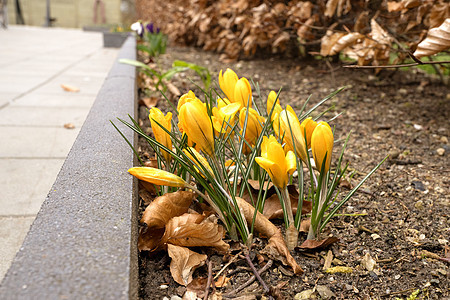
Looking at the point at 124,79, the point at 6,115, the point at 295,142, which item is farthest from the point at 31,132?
the point at 295,142

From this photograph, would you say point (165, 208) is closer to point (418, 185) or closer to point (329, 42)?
point (418, 185)

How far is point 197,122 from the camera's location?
106 centimetres

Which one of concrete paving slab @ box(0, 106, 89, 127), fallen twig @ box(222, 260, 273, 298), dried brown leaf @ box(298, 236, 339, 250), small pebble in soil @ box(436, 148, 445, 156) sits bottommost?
concrete paving slab @ box(0, 106, 89, 127)

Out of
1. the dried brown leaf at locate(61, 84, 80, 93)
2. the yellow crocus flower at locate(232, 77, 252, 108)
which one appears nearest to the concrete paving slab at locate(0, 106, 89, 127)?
the dried brown leaf at locate(61, 84, 80, 93)

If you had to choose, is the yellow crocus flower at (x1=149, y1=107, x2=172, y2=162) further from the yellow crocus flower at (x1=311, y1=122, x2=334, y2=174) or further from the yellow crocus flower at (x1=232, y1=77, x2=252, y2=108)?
the yellow crocus flower at (x1=311, y1=122, x2=334, y2=174)

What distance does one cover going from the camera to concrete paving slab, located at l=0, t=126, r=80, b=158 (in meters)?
2.24

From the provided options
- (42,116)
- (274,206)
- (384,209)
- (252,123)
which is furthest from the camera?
(42,116)

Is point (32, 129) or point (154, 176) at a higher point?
point (154, 176)

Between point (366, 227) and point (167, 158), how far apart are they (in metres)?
0.68

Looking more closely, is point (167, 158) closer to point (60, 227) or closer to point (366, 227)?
point (60, 227)

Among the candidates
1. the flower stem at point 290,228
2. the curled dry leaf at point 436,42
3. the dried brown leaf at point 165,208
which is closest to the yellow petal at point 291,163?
the flower stem at point 290,228

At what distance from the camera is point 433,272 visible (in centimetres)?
113

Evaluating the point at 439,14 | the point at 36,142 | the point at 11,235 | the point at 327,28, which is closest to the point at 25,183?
the point at 11,235

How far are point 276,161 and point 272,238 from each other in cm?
25
